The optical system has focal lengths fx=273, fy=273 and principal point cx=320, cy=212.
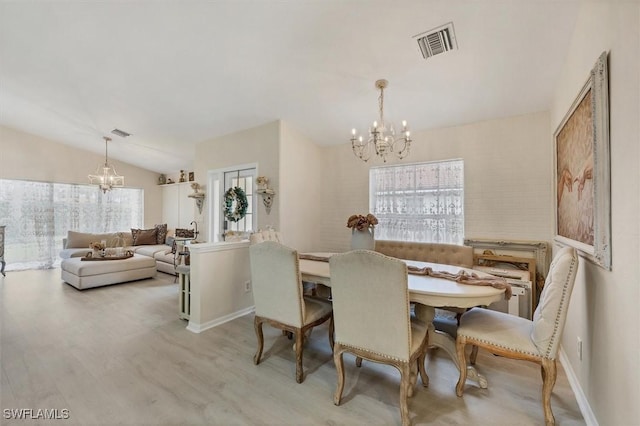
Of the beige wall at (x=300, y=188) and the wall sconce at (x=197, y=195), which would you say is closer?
the beige wall at (x=300, y=188)

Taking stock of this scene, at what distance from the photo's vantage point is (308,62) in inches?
108

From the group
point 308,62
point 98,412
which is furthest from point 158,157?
point 98,412

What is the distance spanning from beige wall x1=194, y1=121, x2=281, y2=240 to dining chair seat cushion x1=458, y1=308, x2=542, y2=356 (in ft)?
8.86

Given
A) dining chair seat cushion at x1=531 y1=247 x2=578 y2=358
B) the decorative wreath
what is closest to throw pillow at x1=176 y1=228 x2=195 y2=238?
the decorative wreath

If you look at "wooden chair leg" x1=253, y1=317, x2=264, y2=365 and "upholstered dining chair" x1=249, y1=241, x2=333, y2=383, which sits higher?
"upholstered dining chair" x1=249, y1=241, x2=333, y2=383

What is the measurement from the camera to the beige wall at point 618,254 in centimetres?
121

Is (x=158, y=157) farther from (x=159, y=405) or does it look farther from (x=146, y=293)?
(x=159, y=405)

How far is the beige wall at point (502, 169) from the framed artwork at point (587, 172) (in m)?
0.60

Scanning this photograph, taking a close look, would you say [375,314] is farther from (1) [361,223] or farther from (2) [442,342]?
(1) [361,223]

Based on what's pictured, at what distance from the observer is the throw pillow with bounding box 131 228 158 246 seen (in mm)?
6785

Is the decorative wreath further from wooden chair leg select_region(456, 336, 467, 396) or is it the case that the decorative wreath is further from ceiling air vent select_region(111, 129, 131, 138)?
wooden chair leg select_region(456, 336, 467, 396)

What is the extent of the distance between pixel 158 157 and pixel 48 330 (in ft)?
15.1

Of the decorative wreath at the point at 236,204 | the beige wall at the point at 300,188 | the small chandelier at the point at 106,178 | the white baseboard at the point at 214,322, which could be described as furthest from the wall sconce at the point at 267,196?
the small chandelier at the point at 106,178

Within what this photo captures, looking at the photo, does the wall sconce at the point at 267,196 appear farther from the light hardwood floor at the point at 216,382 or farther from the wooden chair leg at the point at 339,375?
the wooden chair leg at the point at 339,375
